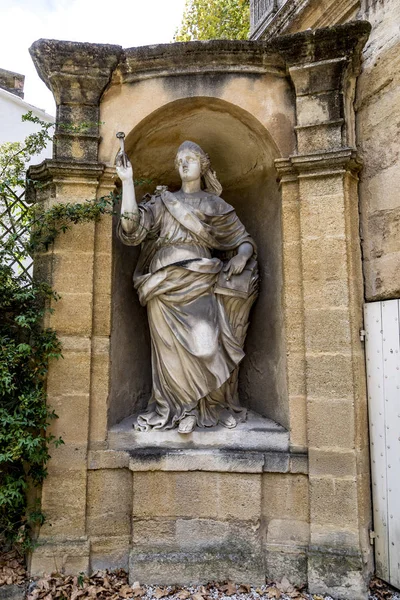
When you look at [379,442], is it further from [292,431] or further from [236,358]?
[236,358]

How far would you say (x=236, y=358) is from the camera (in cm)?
376

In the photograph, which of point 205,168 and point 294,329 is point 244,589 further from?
point 205,168

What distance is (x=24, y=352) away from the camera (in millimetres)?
3311

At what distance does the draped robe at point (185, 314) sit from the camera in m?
3.63

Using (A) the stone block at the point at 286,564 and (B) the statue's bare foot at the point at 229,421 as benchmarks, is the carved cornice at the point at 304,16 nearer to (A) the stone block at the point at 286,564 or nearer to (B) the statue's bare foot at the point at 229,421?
(B) the statue's bare foot at the point at 229,421

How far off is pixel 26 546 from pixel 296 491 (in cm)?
195

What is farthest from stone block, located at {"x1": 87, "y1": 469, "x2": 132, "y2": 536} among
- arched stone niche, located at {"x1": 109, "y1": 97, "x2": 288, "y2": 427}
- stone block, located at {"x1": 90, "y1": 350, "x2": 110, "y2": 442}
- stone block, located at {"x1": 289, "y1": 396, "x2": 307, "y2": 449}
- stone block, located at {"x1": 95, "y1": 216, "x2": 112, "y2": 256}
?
stone block, located at {"x1": 95, "y1": 216, "x2": 112, "y2": 256}

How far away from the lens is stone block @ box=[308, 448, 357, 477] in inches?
128

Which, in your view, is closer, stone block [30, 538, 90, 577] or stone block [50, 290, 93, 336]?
stone block [30, 538, 90, 577]

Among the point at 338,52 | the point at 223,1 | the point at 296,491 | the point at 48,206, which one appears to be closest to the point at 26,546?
the point at 296,491

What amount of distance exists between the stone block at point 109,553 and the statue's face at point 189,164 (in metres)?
2.91

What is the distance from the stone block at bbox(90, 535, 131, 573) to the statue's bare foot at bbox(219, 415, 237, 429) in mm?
1117

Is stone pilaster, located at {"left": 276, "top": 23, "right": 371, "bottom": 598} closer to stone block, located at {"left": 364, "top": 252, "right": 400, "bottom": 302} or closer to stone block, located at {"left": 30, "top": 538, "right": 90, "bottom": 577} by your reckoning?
stone block, located at {"left": 364, "top": 252, "right": 400, "bottom": 302}

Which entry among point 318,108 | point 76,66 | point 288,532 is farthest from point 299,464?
point 76,66
